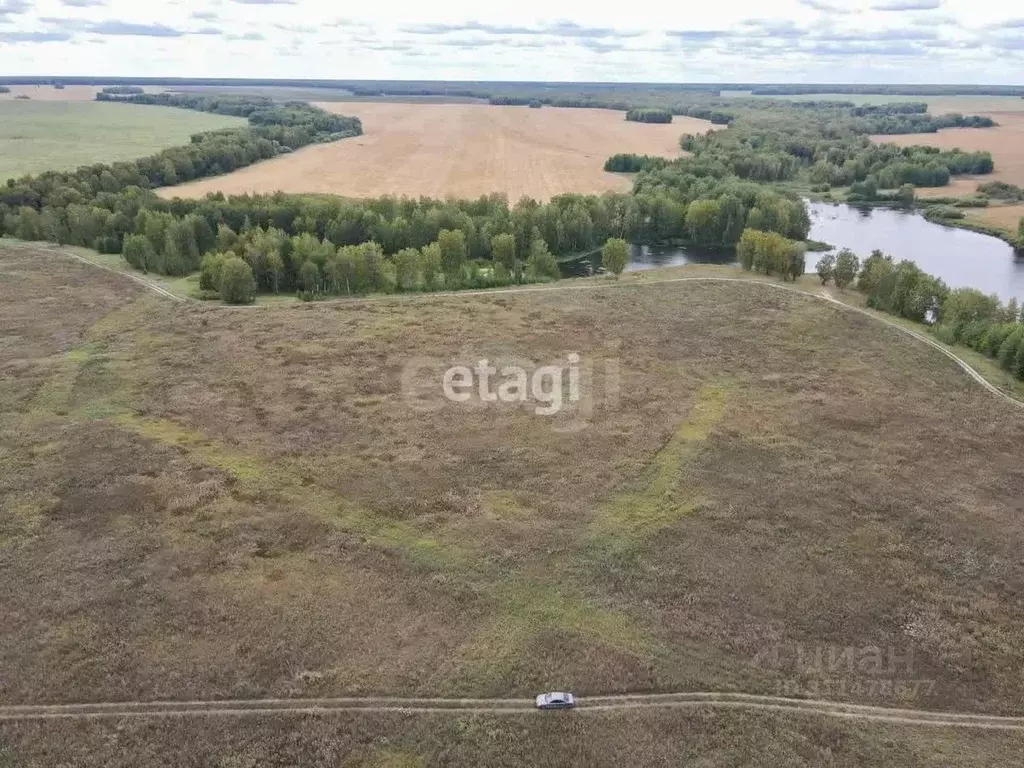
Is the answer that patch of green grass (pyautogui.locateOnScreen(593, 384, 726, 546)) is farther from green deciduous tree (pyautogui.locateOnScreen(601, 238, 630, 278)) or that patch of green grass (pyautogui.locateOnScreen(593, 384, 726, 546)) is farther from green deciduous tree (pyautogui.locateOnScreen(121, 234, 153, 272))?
green deciduous tree (pyautogui.locateOnScreen(121, 234, 153, 272))

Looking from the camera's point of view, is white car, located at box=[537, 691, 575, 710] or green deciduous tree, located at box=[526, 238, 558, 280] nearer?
white car, located at box=[537, 691, 575, 710]

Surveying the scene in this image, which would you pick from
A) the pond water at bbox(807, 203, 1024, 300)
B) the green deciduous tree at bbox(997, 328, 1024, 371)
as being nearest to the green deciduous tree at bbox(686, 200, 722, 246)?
the pond water at bbox(807, 203, 1024, 300)

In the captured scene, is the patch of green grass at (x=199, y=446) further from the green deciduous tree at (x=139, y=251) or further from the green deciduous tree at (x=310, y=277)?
the green deciduous tree at (x=139, y=251)

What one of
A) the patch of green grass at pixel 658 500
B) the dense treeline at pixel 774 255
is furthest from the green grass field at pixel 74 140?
the patch of green grass at pixel 658 500

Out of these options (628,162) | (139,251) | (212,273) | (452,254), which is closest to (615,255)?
(452,254)

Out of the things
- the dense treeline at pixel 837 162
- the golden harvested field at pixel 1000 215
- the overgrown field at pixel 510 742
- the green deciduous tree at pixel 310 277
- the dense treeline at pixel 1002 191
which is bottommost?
the overgrown field at pixel 510 742

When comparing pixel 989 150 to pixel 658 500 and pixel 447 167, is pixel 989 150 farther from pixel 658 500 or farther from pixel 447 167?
pixel 658 500
